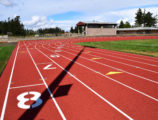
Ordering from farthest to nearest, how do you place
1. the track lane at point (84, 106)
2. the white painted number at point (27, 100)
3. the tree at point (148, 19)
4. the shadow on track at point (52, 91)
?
1. the tree at point (148, 19)
2. the white painted number at point (27, 100)
3. the shadow on track at point (52, 91)
4. the track lane at point (84, 106)

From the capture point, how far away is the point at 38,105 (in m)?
5.66

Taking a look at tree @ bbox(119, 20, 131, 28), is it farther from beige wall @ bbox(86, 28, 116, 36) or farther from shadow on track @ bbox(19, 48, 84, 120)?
shadow on track @ bbox(19, 48, 84, 120)

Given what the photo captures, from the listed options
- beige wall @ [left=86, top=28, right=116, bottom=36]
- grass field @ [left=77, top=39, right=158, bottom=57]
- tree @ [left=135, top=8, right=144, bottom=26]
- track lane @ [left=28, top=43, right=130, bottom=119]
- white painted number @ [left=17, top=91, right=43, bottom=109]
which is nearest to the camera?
track lane @ [left=28, top=43, right=130, bottom=119]

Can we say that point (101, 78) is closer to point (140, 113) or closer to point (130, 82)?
point (130, 82)

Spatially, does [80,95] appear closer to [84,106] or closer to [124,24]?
[84,106]

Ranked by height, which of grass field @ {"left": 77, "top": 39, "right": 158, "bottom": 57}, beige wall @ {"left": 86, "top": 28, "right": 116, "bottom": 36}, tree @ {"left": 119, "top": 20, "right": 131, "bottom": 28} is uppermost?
tree @ {"left": 119, "top": 20, "right": 131, "bottom": 28}

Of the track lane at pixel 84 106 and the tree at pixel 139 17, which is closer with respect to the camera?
the track lane at pixel 84 106

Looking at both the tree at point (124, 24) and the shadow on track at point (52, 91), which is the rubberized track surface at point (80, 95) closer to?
the shadow on track at point (52, 91)

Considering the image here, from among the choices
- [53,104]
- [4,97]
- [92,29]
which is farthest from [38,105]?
[92,29]

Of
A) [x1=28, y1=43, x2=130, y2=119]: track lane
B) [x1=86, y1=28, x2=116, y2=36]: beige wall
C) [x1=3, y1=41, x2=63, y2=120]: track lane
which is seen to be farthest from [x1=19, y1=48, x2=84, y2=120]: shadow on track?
[x1=86, y1=28, x2=116, y2=36]: beige wall

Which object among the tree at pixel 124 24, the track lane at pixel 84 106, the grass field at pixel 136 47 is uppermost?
the tree at pixel 124 24

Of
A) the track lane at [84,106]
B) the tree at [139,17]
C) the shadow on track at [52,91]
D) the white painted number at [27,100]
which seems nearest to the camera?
the track lane at [84,106]

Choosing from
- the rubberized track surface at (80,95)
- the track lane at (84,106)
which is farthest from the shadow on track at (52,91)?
the track lane at (84,106)

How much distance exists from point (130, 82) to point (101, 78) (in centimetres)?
153
